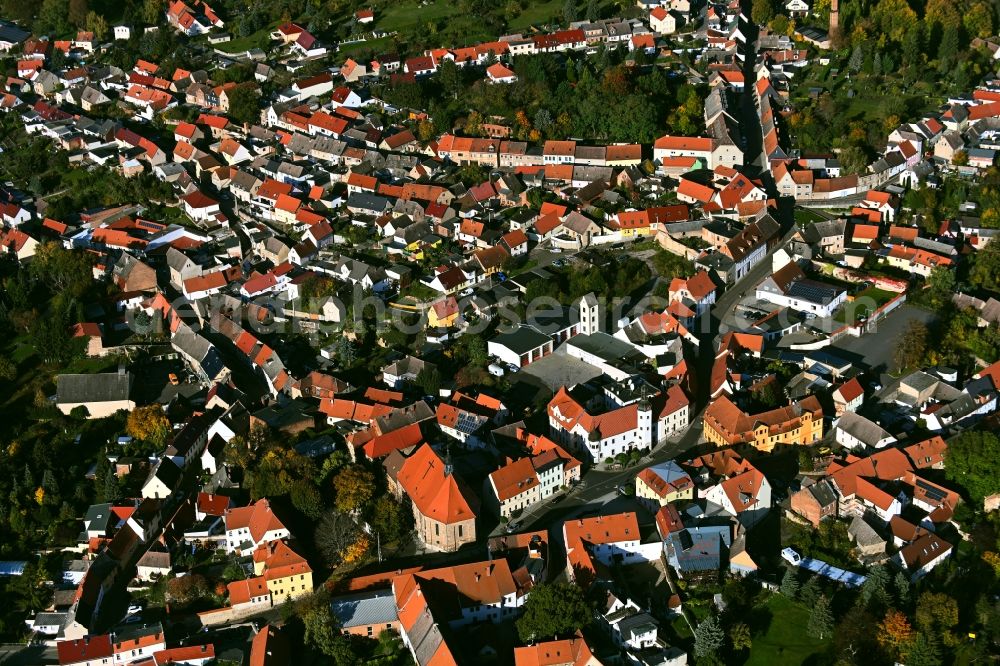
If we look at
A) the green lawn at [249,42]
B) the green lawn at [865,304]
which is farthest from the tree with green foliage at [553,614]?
the green lawn at [249,42]

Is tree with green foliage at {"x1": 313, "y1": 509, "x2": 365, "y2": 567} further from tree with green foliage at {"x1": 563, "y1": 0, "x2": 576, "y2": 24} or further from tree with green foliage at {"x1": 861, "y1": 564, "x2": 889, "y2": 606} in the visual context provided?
tree with green foliage at {"x1": 563, "y1": 0, "x2": 576, "y2": 24}

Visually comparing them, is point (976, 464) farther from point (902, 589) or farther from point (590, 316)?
point (590, 316)

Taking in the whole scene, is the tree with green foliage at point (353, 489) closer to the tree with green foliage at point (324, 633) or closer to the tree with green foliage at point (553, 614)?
the tree with green foliage at point (324, 633)

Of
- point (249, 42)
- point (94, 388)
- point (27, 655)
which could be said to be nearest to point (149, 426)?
point (94, 388)

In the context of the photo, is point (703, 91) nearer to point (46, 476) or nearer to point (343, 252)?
point (343, 252)

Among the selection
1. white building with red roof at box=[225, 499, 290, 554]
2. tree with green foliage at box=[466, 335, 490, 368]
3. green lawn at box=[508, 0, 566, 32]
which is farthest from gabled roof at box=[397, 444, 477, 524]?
green lawn at box=[508, 0, 566, 32]

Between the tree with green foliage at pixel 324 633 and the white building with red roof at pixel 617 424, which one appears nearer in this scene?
the tree with green foliage at pixel 324 633

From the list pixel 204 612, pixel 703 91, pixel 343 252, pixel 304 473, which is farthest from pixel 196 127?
pixel 204 612
